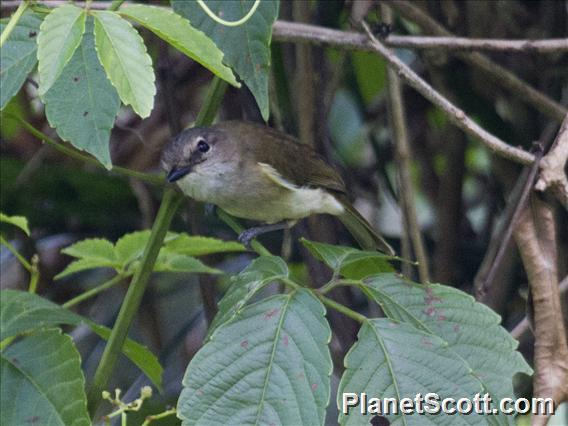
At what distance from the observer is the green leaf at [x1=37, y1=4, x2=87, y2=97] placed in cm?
134

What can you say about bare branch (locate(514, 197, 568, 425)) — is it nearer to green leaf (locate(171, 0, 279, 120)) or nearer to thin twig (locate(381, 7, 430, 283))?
green leaf (locate(171, 0, 279, 120))

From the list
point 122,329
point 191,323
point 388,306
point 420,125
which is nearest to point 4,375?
point 122,329

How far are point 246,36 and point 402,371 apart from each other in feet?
2.56

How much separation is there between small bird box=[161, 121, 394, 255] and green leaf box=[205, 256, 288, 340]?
115 centimetres

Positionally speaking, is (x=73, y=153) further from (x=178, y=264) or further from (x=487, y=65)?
(x=487, y=65)

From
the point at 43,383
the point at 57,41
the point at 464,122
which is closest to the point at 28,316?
the point at 43,383

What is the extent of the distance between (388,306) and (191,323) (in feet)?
6.24

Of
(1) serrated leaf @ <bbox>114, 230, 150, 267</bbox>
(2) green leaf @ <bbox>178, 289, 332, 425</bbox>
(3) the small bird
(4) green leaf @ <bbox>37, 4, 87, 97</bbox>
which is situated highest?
(3) the small bird

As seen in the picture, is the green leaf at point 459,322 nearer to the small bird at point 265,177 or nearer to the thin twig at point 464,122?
the thin twig at point 464,122

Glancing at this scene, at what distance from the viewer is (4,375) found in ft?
6.48

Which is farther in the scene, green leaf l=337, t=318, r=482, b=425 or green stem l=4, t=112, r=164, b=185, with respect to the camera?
green stem l=4, t=112, r=164, b=185

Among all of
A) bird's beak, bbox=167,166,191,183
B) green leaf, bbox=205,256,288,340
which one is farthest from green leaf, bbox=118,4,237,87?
bird's beak, bbox=167,166,191,183

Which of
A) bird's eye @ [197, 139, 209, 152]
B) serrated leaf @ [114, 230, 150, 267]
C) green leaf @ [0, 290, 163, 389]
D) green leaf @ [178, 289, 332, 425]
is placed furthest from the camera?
bird's eye @ [197, 139, 209, 152]

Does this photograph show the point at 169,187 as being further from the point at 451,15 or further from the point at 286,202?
the point at 451,15
